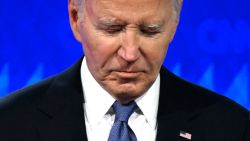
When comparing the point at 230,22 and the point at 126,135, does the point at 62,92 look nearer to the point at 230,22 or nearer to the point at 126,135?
the point at 126,135

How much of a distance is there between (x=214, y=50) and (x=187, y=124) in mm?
616

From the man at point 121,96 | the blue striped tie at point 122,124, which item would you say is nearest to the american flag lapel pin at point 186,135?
the man at point 121,96

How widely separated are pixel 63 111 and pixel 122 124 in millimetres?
185

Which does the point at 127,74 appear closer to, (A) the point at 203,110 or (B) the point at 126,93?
(B) the point at 126,93

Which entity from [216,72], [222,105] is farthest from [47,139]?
[216,72]

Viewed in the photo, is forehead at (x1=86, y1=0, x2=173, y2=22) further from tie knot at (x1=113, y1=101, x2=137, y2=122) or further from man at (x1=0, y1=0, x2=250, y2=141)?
tie knot at (x1=113, y1=101, x2=137, y2=122)

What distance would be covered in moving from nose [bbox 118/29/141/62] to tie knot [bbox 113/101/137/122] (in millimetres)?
205

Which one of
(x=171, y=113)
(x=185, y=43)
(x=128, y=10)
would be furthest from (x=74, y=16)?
(x=185, y=43)

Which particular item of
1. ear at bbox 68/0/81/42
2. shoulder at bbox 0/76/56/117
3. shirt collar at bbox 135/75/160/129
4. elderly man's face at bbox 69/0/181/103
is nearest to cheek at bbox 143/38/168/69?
elderly man's face at bbox 69/0/181/103

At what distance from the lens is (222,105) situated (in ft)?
7.47

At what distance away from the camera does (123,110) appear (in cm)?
215

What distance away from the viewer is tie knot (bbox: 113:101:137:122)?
7.04 feet

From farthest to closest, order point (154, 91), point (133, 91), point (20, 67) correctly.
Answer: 1. point (20, 67)
2. point (154, 91)
3. point (133, 91)

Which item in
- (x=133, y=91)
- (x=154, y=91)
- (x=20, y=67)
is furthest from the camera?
(x=20, y=67)
